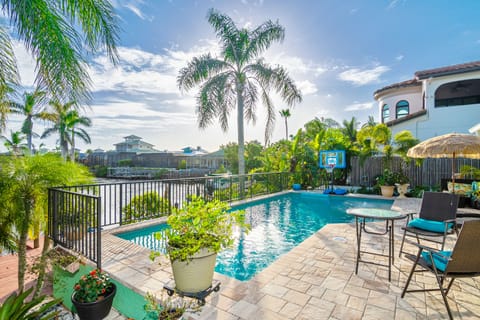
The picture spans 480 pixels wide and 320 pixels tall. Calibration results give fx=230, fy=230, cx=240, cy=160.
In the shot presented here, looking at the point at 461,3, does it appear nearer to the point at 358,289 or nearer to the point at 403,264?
the point at 403,264

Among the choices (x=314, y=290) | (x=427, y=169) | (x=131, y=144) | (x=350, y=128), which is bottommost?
(x=314, y=290)

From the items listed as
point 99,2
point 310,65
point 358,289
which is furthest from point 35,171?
point 310,65

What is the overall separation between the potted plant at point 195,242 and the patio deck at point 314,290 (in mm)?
295

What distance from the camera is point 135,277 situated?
2.86 metres

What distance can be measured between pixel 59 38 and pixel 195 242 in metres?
2.94

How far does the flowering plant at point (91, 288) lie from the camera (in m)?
2.27

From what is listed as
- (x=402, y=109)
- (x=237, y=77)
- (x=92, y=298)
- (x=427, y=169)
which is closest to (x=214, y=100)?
(x=237, y=77)

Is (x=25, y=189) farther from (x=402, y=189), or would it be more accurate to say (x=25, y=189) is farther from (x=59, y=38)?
(x=402, y=189)

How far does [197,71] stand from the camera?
29.5 feet

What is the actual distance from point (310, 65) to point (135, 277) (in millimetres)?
9708

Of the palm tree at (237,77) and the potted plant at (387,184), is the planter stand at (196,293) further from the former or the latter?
the potted plant at (387,184)

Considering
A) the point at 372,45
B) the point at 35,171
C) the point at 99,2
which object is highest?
the point at 372,45

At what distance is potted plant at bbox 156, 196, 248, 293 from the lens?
7.34 feet

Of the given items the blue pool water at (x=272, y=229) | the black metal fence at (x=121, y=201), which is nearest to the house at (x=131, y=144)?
the black metal fence at (x=121, y=201)
